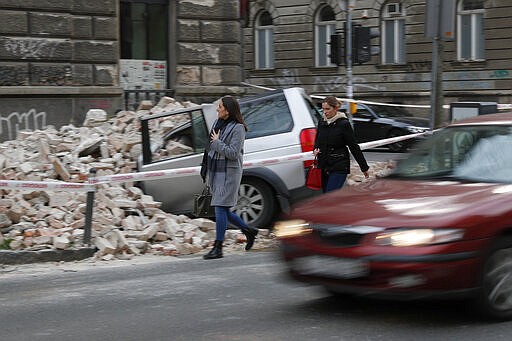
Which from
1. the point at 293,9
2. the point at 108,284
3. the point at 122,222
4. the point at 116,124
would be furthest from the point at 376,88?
the point at 108,284

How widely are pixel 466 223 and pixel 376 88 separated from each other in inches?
1143

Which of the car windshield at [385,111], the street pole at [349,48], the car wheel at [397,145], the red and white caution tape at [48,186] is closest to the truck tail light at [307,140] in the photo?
the red and white caution tape at [48,186]

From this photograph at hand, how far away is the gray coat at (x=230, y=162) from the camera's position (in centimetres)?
895

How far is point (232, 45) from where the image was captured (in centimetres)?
1686

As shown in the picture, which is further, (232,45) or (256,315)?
(232,45)

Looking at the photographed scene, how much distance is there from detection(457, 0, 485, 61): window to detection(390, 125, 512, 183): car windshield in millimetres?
25877

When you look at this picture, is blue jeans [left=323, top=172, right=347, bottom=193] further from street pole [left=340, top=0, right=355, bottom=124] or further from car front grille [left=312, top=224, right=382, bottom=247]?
street pole [left=340, top=0, right=355, bottom=124]

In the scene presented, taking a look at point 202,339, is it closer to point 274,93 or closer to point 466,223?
point 466,223

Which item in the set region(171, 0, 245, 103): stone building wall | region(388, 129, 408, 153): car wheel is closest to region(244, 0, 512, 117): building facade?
region(388, 129, 408, 153): car wheel

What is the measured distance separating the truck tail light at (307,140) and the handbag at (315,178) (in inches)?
29.3

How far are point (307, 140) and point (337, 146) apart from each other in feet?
4.08

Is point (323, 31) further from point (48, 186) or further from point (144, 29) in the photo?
point (48, 186)

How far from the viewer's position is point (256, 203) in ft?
35.3

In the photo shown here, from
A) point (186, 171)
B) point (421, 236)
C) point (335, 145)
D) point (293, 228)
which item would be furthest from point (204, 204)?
point (421, 236)
